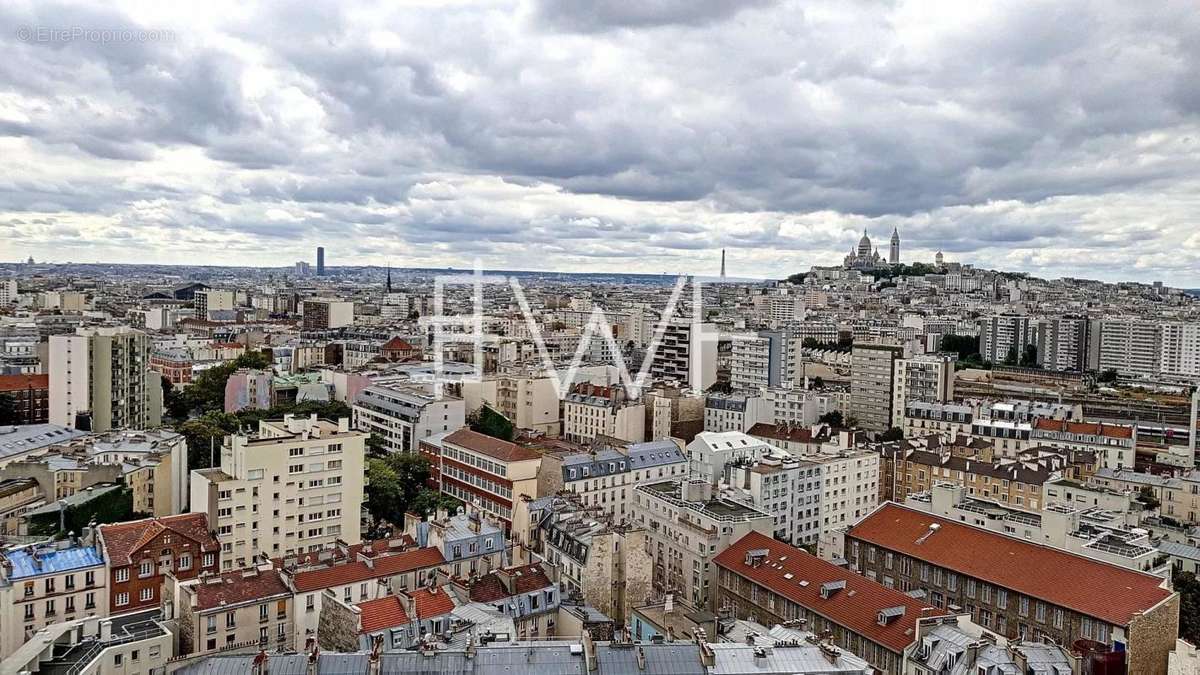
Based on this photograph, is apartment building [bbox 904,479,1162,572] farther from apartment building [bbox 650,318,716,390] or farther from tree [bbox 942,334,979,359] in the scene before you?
tree [bbox 942,334,979,359]

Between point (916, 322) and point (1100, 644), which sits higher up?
point (916, 322)

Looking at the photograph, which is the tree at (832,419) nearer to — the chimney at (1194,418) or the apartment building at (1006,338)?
the chimney at (1194,418)

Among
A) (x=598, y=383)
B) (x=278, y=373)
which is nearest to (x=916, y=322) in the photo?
(x=598, y=383)

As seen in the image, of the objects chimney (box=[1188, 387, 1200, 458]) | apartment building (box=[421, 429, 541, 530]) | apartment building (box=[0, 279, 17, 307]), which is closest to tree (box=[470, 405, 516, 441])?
apartment building (box=[421, 429, 541, 530])

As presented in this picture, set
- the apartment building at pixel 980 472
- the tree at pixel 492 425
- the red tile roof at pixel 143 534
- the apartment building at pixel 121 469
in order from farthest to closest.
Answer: the tree at pixel 492 425 → the apartment building at pixel 980 472 → the apartment building at pixel 121 469 → the red tile roof at pixel 143 534

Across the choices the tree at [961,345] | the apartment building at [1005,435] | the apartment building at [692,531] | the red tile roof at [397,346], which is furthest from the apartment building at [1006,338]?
the apartment building at [692,531]

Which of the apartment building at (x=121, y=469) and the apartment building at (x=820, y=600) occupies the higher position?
the apartment building at (x=121, y=469)

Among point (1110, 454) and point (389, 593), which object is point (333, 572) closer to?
point (389, 593)
